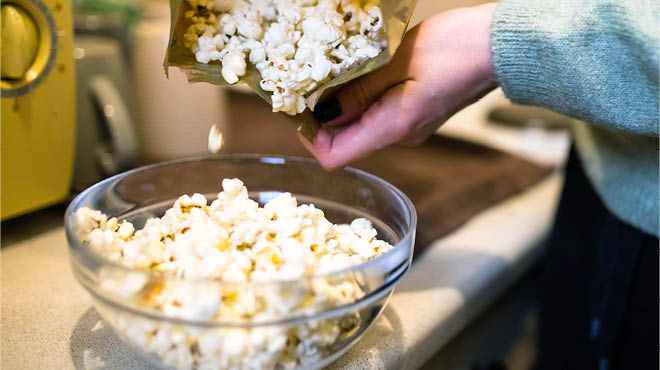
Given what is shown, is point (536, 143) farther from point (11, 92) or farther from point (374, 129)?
point (11, 92)

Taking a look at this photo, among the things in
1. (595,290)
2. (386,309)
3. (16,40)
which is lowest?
(595,290)

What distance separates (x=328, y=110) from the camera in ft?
1.84

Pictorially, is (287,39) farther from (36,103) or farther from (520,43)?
(36,103)

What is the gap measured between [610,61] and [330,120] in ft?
0.87

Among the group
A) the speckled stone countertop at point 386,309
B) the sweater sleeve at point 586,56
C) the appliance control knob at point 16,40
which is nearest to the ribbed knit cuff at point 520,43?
the sweater sleeve at point 586,56

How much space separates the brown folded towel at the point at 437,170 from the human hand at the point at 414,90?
0.73 feet

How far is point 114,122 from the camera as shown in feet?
2.58

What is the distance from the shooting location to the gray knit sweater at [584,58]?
46 cm

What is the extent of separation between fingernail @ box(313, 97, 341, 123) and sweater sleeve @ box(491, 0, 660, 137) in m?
0.16

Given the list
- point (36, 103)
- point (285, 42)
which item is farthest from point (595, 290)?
point (36, 103)

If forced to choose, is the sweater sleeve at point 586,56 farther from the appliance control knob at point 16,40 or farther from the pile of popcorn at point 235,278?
the appliance control knob at point 16,40

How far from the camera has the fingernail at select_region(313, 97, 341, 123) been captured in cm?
56

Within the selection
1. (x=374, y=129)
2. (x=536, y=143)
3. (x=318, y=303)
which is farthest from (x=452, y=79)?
(x=536, y=143)

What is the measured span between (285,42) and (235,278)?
226mm
